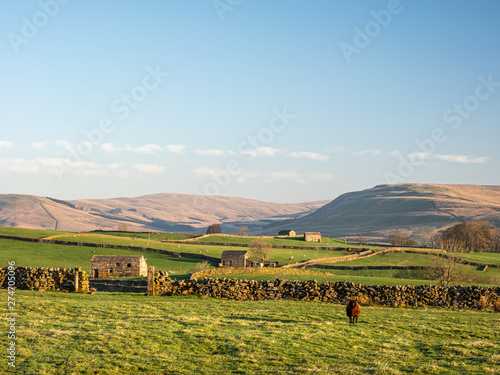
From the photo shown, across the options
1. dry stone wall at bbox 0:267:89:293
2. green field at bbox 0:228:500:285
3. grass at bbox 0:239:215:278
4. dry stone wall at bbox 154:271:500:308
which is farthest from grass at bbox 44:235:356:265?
dry stone wall at bbox 0:267:89:293

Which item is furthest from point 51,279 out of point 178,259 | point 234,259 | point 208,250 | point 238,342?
point 208,250

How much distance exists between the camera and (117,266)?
5709 centimetres

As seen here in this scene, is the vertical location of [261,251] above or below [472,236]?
below

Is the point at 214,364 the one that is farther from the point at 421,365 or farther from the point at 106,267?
the point at 106,267

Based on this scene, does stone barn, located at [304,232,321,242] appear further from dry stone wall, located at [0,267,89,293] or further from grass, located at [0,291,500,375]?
grass, located at [0,291,500,375]

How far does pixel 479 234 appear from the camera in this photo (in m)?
108

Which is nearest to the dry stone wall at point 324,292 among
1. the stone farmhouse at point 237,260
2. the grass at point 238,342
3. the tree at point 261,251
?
the grass at point 238,342

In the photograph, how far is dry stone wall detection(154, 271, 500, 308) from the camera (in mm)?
27141

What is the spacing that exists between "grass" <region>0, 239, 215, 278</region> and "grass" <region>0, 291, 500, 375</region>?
41181 mm

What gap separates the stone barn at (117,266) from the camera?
56950 mm

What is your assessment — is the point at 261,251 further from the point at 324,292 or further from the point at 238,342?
the point at 238,342

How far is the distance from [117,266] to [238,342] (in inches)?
1833

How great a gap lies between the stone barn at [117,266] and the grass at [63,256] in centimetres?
380

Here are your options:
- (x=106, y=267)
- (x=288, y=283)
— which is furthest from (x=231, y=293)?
(x=106, y=267)
